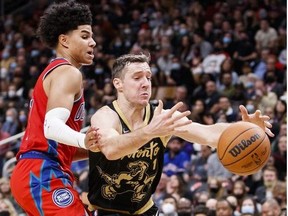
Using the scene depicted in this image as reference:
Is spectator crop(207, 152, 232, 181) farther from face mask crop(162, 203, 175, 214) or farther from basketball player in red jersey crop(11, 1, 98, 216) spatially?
basketball player in red jersey crop(11, 1, 98, 216)

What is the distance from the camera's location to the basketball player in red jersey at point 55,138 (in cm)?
497

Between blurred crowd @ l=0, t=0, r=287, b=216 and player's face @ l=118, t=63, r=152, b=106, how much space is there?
12.3 ft

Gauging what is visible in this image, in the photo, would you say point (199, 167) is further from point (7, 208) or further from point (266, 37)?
point (266, 37)

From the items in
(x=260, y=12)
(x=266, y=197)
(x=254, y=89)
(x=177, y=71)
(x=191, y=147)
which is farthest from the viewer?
(x=260, y=12)

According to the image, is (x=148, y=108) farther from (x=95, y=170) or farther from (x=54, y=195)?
(x=54, y=195)

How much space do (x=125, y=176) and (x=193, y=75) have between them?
8.58 meters

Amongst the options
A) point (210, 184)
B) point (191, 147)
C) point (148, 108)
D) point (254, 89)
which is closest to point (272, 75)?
point (254, 89)

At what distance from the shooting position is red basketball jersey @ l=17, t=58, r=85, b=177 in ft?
16.9

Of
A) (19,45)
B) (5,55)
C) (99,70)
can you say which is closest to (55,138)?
(99,70)

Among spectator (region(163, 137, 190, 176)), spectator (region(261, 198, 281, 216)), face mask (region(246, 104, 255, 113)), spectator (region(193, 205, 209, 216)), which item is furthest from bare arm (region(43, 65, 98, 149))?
face mask (region(246, 104, 255, 113))

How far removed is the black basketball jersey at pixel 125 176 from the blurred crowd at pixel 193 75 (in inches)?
136

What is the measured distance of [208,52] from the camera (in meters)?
14.5

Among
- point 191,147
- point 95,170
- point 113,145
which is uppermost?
point 113,145

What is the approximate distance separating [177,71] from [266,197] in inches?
189
